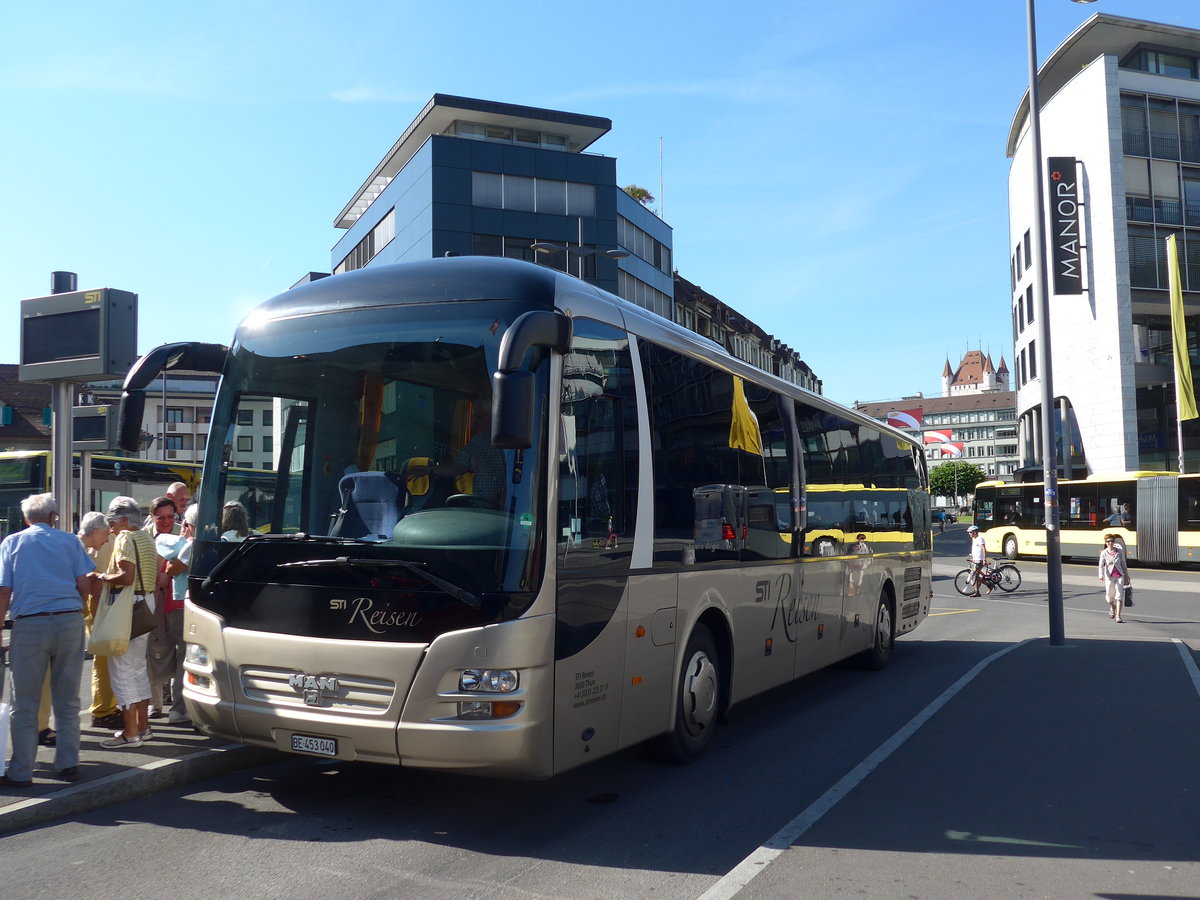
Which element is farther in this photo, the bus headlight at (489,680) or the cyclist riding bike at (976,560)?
the cyclist riding bike at (976,560)

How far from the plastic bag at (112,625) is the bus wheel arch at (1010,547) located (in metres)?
41.2

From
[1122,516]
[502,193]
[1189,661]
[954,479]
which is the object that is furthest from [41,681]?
[954,479]

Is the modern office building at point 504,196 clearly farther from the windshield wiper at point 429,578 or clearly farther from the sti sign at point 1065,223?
the windshield wiper at point 429,578

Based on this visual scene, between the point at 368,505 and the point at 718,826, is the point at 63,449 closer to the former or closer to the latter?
the point at 368,505

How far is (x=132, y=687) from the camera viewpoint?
7309 millimetres

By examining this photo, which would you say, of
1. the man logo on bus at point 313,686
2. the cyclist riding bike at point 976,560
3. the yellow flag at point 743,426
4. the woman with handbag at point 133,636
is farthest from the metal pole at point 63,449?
the cyclist riding bike at point 976,560

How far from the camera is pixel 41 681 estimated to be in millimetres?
6234

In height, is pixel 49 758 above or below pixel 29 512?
below

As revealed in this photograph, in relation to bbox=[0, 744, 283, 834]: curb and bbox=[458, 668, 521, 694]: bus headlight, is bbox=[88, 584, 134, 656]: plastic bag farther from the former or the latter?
bbox=[458, 668, 521, 694]: bus headlight

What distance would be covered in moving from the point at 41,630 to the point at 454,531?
9.01ft

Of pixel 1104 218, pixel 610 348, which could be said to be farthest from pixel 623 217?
pixel 610 348

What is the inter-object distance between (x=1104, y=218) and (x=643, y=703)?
157ft

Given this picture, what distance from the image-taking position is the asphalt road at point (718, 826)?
489cm

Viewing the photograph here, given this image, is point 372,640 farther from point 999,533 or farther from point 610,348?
point 999,533
